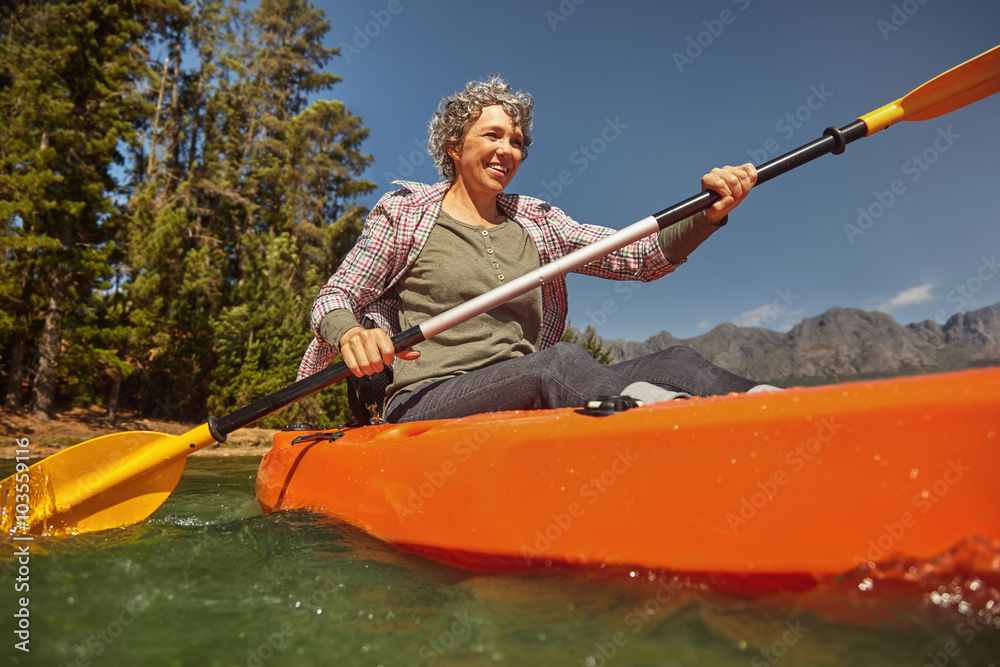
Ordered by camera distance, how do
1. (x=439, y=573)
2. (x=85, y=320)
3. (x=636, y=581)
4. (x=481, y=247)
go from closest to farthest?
1. (x=636, y=581)
2. (x=439, y=573)
3. (x=481, y=247)
4. (x=85, y=320)

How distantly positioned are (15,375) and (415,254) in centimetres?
1067

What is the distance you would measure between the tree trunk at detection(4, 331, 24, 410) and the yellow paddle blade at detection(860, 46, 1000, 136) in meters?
11.8

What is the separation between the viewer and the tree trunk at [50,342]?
8962mm

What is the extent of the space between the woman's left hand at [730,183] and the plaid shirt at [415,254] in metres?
0.33

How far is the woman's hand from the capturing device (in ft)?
5.66

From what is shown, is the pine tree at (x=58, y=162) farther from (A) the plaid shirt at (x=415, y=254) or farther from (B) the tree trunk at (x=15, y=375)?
(A) the plaid shirt at (x=415, y=254)

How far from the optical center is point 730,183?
1.89m

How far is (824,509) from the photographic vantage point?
36.3 inches

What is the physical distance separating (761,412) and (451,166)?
6.47ft

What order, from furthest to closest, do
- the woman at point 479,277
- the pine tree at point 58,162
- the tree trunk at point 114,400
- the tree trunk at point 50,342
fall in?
the tree trunk at point 114,400
the tree trunk at point 50,342
the pine tree at point 58,162
the woman at point 479,277

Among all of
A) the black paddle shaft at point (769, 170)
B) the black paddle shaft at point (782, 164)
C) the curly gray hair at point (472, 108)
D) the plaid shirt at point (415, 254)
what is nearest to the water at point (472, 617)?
the black paddle shaft at point (769, 170)

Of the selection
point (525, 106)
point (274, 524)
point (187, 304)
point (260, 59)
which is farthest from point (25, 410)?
point (260, 59)

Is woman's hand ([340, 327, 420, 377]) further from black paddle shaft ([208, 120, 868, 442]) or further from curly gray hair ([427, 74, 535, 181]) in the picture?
curly gray hair ([427, 74, 535, 181])

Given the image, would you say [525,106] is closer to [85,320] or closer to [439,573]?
[439,573]
